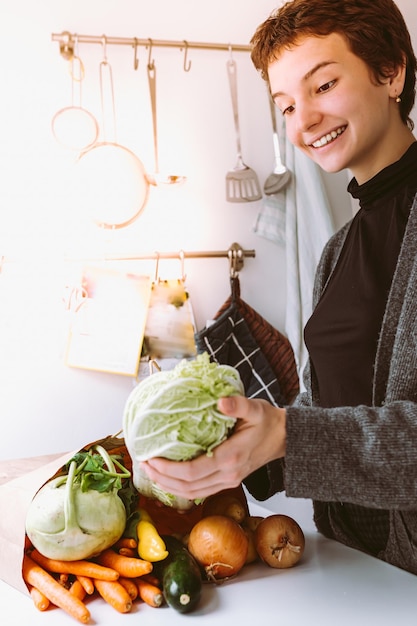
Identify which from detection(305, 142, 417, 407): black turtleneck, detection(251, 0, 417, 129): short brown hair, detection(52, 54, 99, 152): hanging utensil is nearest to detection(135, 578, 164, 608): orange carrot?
detection(305, 142, 417, 407): black turtleneck

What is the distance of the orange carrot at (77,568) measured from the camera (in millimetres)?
902

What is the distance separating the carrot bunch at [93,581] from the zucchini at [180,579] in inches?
1.0

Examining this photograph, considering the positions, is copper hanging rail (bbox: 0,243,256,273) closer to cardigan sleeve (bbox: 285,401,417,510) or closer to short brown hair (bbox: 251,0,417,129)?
short brown hair (bbox: 251,0,417,129)

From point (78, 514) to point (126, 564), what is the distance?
10cm

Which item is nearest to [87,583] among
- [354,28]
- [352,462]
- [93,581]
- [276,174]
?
[93,581]

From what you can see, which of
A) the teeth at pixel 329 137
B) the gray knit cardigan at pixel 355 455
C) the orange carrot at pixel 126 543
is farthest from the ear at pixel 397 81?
the orange carrot at pixel 126 543

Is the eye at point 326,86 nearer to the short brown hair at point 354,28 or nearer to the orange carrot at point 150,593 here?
the short brown hair at point 354,28

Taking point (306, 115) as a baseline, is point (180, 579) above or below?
below

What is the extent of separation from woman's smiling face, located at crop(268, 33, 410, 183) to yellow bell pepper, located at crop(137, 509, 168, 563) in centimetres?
67

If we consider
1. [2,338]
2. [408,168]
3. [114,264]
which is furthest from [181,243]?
[408,168]

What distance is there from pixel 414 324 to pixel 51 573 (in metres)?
0.63

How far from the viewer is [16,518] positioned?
3.14 feet

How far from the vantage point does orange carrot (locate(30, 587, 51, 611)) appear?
2.92 ft

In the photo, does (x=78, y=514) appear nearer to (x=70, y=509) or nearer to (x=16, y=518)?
(x=70, y=509)
